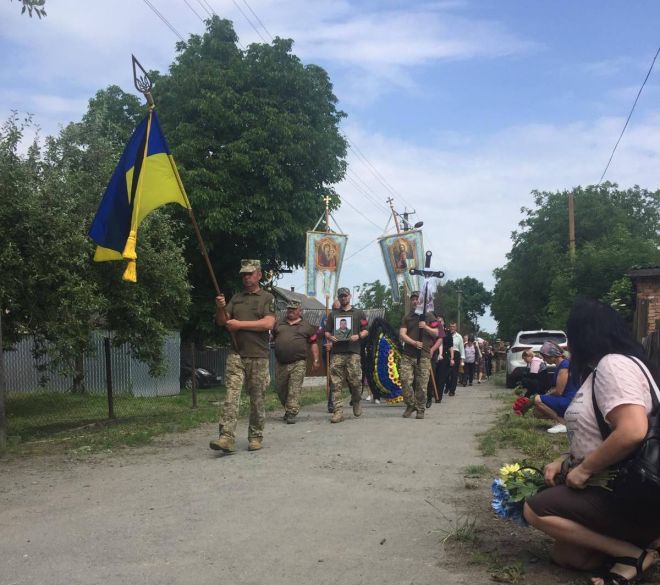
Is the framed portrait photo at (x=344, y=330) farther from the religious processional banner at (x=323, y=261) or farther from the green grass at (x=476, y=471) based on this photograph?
the religious processional banner at (x=323, y=261)

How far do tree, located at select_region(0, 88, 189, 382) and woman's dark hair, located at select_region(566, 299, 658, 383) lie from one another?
818 centimetres

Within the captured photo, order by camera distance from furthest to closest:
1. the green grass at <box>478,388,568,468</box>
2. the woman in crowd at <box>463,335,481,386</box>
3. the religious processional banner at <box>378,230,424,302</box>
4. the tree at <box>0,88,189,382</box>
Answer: the woman in crowd at <box>463,335,481,386</box> → the religious processional banner at <box>378,230,424,302</box> → the tree at <box>0,88,189,382</box> → the green grass at <box>478,388,568,468</box>

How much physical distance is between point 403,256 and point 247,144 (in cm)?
662

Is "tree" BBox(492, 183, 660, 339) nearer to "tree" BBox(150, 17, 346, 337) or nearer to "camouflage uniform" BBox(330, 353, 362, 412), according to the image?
"tree" BBox(150, 17, 346, 337)

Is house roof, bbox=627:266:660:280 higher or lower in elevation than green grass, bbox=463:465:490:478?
higher

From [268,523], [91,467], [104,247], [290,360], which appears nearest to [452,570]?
[268,523]

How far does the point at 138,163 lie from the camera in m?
8.53

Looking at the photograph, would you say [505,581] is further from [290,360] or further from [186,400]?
[186,400]

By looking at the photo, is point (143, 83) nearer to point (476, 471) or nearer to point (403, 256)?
point (476, 471)

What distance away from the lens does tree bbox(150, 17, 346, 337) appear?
1013 inches

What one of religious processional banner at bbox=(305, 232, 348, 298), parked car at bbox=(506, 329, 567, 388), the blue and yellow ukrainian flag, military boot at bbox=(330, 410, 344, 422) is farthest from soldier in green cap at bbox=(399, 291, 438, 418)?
parked car at bbox=(506, 329, 567, 388)

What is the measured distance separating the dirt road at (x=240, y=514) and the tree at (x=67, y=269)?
9.86ft

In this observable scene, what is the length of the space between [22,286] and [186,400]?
9.52m

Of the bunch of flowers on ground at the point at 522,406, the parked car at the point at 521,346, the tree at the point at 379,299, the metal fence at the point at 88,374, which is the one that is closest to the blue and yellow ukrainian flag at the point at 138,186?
the bunch of flowers on ground at the point at 522,406
